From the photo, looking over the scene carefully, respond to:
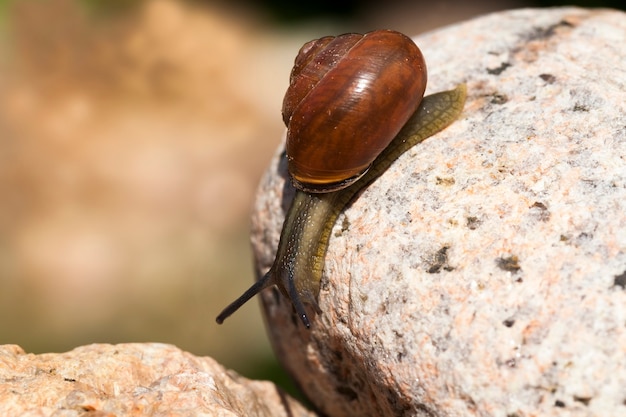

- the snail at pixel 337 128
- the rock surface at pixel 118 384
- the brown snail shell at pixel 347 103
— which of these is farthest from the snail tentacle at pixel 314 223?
the rock surface at pixel 118 384

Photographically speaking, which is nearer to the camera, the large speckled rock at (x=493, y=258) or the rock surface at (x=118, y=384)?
the large speckled rock at (x=493, y=258)

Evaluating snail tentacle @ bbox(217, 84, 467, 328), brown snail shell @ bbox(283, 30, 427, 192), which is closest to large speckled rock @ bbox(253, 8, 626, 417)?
snail tentacle @ bbox(217, 84, 467, 328)

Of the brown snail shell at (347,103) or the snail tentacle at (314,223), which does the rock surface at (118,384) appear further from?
the brown snail shell at (347,103)

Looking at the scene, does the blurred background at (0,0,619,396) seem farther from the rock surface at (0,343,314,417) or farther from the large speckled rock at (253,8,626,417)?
the large speckled rock at (253,8,626,417)

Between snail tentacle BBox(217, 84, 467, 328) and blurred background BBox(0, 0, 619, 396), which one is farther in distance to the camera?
blurred background BBox(0, 0, 619, 396)

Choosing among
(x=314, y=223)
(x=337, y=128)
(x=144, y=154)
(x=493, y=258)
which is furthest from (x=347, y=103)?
(x=144, y=154)

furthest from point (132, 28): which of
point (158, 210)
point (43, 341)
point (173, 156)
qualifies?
point (43, 341)

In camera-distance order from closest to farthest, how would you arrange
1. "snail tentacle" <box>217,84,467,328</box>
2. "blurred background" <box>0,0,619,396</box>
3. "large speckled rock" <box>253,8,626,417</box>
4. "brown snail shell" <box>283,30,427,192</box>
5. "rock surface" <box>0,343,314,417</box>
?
"large speckled rock" <box>253,8,626,417</box> < "rock surface" <box>0,343,314,417</box> < "brown snail shell" <box>283,30,427,192</box> < "snail tentacle" <box>217,84,467,328</box> < "blurred background" <box>0,0,619,396</box>

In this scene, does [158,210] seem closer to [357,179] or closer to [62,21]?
[62,21]
